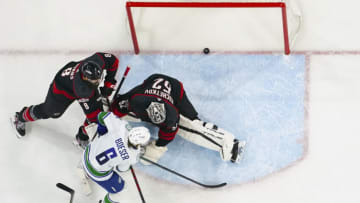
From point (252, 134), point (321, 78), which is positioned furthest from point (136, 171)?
point (321, 78)

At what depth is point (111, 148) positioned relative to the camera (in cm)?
282

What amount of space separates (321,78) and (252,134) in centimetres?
79

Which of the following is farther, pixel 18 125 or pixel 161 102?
pixel 18 125

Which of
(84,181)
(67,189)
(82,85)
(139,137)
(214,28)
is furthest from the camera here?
(214,28)

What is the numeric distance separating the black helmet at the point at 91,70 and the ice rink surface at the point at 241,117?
3.08ft

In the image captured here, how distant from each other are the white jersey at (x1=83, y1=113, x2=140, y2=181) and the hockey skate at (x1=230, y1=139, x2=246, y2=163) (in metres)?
0.94

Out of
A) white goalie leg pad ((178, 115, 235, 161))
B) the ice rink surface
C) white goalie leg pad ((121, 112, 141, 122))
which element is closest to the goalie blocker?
white goalie leg pad ((178, 115, 235, 161))

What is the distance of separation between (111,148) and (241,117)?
1.27 meters

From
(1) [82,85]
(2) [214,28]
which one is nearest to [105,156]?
(1) [82,85]

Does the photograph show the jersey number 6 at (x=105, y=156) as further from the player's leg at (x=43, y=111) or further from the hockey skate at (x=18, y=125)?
the hockey skate at (x=18, y=125)

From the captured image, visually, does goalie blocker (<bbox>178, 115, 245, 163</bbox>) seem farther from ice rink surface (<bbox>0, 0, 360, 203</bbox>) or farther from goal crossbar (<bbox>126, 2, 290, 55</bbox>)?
goal crossbar (<bbox>126, 2, 290, 55</bbox>)

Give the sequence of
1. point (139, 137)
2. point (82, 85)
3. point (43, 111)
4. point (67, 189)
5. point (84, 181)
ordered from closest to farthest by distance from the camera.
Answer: point (139, 137), point (82, 85), point (43, 111), point (67, 189), point (84, 181)

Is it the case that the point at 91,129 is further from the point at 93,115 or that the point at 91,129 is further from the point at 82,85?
the point at 82,85

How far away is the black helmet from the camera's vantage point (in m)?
2.72
